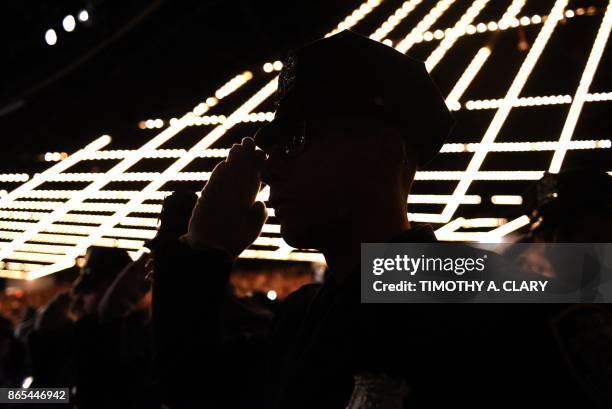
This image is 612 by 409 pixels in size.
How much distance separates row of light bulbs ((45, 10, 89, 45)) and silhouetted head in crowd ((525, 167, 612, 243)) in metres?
7.35

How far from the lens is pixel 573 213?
206 cm

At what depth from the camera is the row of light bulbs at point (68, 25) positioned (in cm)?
791

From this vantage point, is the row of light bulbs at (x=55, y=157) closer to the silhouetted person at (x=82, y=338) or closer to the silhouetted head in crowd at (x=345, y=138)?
the silhouetted person at (x=82, y=338)

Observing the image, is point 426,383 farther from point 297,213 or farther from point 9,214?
point 9,214

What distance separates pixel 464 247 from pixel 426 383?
318 millimetres

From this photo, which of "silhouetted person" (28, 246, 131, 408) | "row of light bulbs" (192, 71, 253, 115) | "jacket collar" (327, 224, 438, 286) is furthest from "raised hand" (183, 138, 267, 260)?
"row of light bulbs" (192, 71, 253, 115)

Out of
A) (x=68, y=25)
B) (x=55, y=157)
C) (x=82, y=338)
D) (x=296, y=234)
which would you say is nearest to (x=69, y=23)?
(x=68, y=25)

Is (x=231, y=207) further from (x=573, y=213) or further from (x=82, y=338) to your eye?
(x=82, y=338)

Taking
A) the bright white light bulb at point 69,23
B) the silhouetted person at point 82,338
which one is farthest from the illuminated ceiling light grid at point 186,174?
the bright white light bulb at point 69,23

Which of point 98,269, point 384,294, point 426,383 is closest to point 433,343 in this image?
point 426,383

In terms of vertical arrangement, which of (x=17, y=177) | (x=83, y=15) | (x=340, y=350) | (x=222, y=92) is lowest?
(x=340, y=350)

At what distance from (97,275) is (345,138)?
135 inches

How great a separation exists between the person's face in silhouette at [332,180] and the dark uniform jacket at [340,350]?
0.14 m

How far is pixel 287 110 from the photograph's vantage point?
A: 4.73 feet
